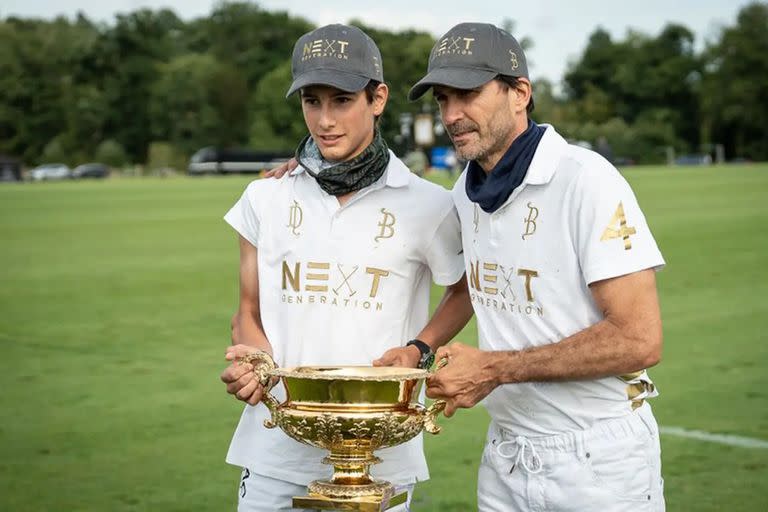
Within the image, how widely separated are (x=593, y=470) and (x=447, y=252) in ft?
2.83

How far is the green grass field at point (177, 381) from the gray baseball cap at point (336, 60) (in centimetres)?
353

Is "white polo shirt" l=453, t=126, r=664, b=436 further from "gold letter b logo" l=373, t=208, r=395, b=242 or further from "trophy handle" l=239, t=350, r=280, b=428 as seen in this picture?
"trophy handle" l=239, t=350, r=280, b=428

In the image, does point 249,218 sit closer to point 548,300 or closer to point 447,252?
point 447,252

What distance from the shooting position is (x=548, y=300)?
356cm

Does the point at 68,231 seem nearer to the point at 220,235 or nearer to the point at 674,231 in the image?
the point at 220,235

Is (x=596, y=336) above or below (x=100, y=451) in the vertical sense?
above

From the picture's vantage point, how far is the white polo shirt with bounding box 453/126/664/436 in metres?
3.42

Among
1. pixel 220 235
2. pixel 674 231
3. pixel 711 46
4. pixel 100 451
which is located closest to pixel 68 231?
pixel 220 235

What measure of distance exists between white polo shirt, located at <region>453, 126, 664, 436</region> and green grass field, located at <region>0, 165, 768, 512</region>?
331 cm

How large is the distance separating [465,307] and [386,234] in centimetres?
39

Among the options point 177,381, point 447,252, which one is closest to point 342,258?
point 447,252

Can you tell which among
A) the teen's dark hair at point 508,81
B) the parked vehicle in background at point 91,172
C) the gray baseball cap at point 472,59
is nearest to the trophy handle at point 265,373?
the gray baseball cap at point 472,59

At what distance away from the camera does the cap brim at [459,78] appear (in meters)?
3.53

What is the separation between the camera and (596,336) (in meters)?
3.44
